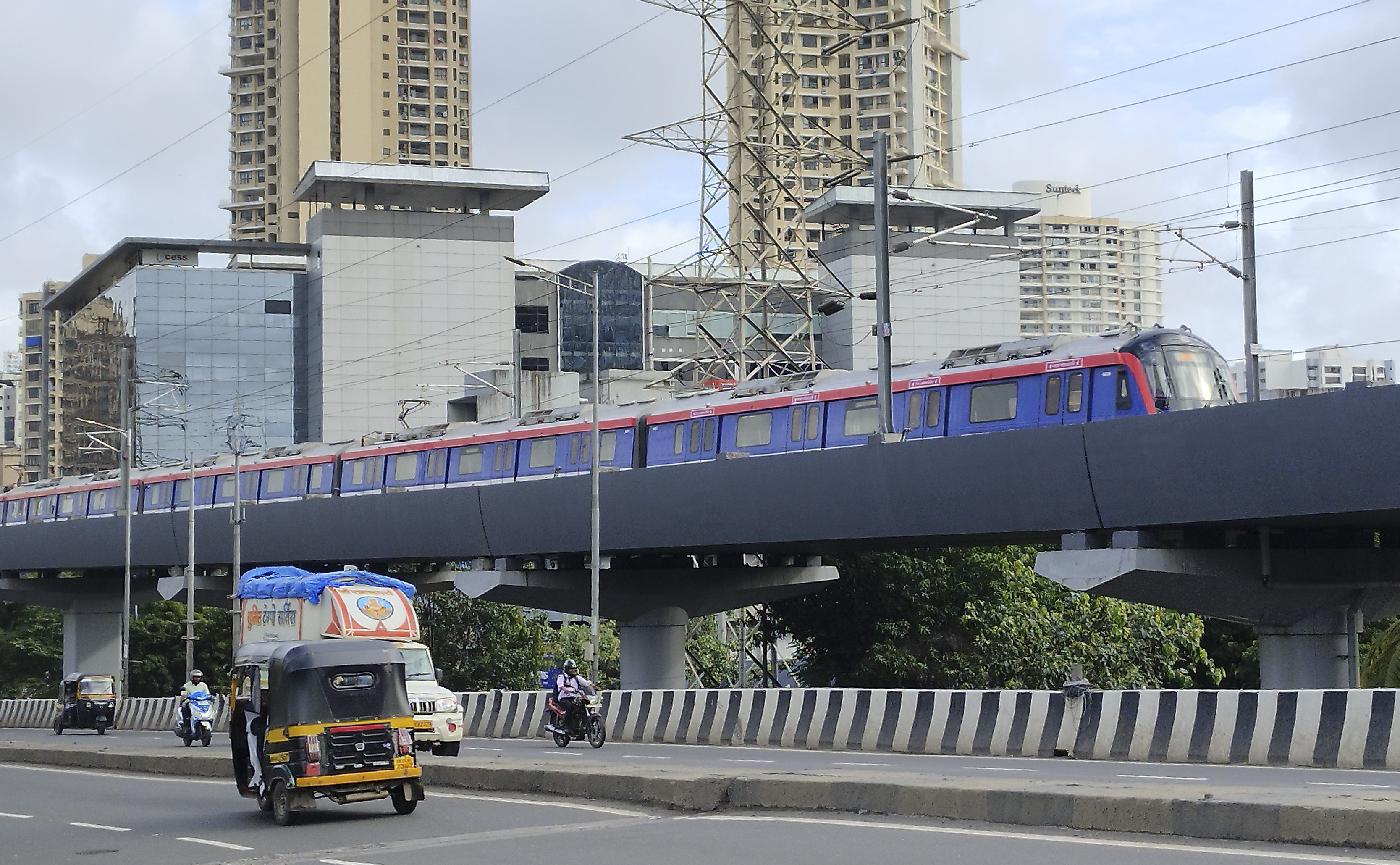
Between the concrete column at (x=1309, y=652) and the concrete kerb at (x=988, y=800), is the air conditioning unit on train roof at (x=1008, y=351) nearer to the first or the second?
the concrete column at (x=1309, y=652)

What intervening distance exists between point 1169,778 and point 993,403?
13.5 meters

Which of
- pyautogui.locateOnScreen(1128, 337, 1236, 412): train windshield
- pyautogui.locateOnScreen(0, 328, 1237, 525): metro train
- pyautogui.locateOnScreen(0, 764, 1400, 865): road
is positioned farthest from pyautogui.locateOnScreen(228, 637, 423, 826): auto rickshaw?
pyautogui.locateOnScreen(1128, 337, 1236, 412): train windshield

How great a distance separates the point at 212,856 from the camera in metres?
14.1

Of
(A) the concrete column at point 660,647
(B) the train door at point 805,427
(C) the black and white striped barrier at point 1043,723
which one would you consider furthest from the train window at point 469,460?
(C) the black and white striped barrier at point 1043,723

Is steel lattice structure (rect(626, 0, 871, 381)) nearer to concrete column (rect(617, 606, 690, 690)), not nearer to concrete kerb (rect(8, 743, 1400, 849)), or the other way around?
concrete column (rect(617, 606, 690, 690))

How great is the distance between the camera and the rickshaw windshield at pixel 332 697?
53.2 feet

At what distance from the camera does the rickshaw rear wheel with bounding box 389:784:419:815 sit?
16.6 meters

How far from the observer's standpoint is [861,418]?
3431 centimetres

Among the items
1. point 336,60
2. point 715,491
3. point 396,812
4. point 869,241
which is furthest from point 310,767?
point 336,60

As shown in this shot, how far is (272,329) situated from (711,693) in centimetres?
10061

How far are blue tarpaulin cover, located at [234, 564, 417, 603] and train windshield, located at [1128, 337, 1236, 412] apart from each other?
13816mm

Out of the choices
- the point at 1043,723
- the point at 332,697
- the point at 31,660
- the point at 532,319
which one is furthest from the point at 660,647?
the point at 532,319

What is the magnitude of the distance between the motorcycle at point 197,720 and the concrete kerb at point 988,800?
15656 mm

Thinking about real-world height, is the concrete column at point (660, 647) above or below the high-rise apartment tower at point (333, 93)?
below
